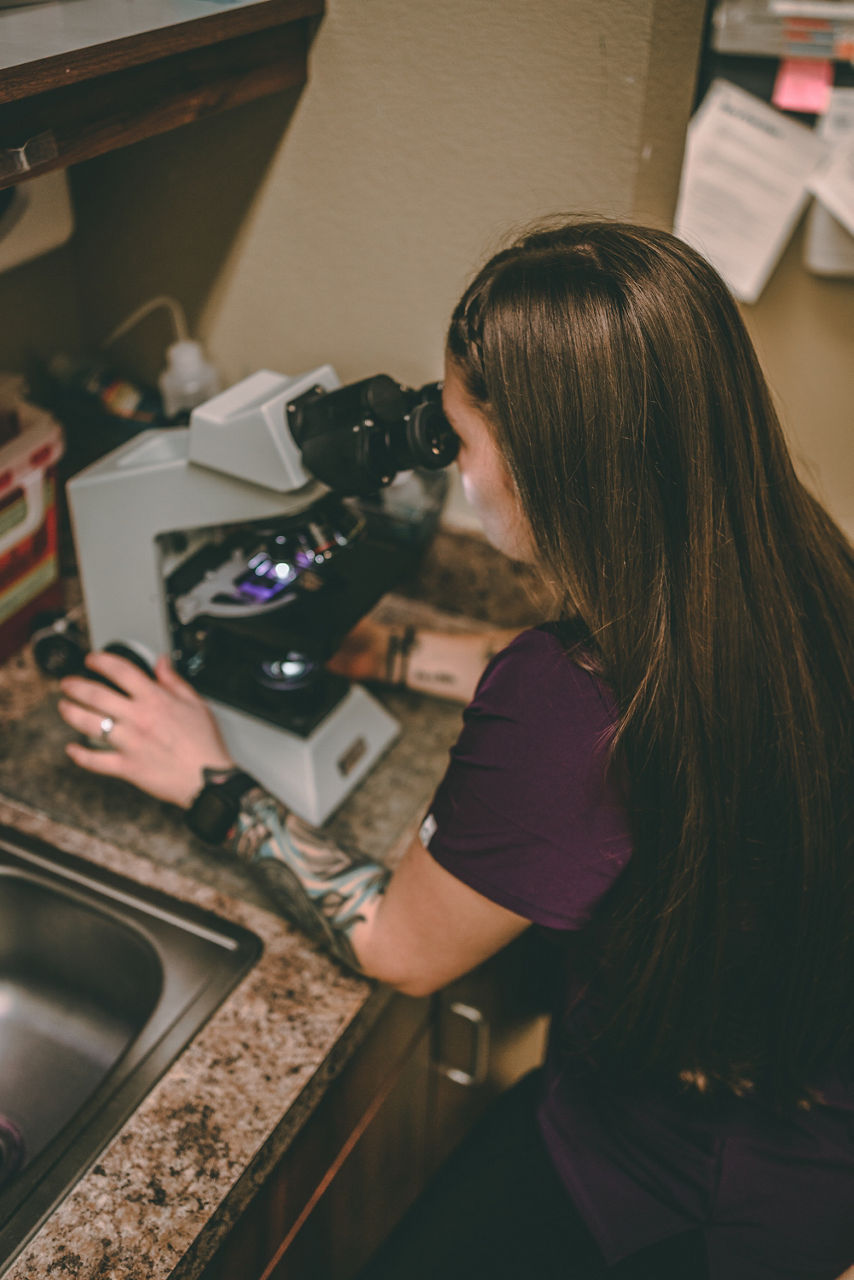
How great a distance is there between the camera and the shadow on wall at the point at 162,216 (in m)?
1.08

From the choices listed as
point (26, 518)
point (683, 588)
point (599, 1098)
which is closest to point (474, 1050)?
point (599, 1098)

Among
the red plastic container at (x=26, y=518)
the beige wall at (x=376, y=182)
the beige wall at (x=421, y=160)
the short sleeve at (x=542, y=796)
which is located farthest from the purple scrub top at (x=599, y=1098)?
the red plastic container at (x=26, y=518)

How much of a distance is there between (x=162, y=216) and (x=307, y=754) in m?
0.69

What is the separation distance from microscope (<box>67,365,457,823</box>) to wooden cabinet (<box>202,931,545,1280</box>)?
27 centimetres

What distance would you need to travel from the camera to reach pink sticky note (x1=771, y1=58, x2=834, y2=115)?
162cm

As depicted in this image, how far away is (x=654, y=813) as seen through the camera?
2.38 feet

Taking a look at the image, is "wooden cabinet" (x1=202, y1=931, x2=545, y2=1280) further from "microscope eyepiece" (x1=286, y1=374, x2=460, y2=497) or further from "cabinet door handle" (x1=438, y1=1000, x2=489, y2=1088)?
"microscope eyepiece" (x1=286, y1=374, x2=460, y2=497)

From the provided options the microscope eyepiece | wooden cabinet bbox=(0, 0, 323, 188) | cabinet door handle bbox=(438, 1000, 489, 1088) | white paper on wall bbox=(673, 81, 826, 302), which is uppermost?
wooden cabinet bbox=(0, 0, 323, 188)

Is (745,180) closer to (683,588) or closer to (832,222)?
(832,222)

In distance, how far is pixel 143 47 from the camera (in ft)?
2.53

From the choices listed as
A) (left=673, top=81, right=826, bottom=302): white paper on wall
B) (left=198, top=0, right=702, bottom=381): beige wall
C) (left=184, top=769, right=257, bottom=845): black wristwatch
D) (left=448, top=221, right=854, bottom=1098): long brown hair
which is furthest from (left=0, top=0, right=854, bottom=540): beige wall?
(left=673, top=81, right=826, bottom=302): white paper on wall

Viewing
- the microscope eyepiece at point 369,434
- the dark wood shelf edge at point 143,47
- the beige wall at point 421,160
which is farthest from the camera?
the beige wall at point 421,160

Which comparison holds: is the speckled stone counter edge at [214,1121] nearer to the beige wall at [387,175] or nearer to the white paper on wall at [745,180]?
the beige wall at [387,175]

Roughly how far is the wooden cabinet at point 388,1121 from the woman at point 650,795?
155mm
